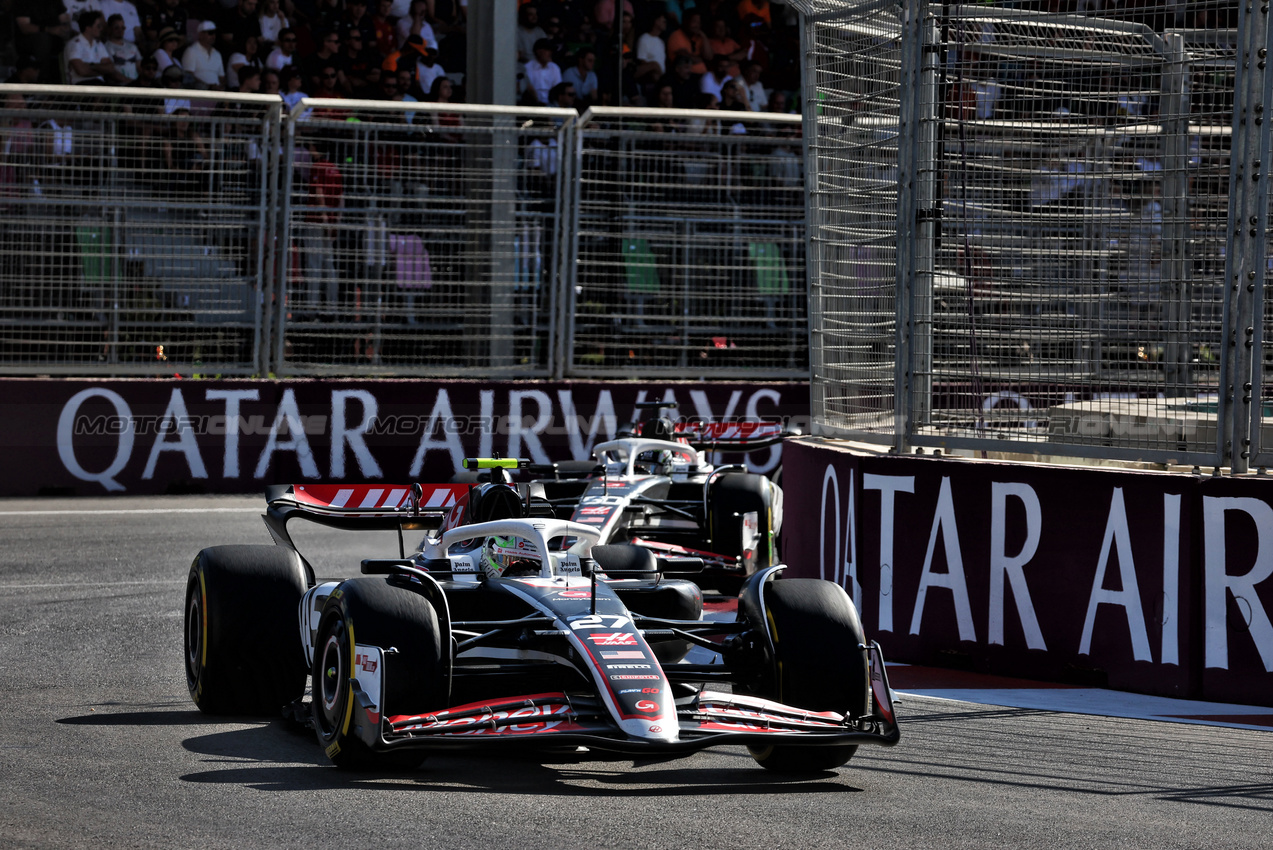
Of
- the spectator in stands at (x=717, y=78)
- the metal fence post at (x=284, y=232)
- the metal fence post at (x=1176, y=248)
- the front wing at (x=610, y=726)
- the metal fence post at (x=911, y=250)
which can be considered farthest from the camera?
the spectator in stands at (x=717, y=78)

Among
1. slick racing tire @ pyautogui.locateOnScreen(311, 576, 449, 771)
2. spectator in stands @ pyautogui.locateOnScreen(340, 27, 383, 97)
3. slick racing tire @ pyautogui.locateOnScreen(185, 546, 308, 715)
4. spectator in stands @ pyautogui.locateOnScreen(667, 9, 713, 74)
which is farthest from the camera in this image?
spectator in stands @ pyautogui.locateOnScreen(667, 9, 713, 74)

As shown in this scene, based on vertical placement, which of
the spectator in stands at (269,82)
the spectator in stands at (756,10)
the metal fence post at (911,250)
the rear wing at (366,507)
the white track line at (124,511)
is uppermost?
the spectator in stands at (756,10)

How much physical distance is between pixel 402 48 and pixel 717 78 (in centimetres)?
363

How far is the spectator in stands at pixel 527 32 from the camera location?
17.7 meters

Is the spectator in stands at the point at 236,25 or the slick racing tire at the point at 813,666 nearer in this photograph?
the slick racing tire at the point at 813,666

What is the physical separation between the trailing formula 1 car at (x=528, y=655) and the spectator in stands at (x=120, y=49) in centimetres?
1053

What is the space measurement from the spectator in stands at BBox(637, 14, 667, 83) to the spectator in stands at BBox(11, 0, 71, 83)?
238 inches

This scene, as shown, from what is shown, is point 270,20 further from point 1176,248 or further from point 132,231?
point 1176,248

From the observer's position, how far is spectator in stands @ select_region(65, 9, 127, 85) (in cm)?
1527

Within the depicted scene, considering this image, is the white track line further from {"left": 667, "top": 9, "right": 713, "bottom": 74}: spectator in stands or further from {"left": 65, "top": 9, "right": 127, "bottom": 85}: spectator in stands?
{"left": 667, "top": 9, "right": 713, "bottom": 74}: spectator in stands

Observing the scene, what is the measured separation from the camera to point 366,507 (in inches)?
278

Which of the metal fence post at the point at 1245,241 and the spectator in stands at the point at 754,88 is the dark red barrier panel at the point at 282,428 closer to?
the spectator in stands at the point at 754,88

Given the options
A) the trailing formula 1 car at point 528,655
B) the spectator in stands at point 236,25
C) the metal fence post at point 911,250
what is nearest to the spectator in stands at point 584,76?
the spectator in stands at point 236,25

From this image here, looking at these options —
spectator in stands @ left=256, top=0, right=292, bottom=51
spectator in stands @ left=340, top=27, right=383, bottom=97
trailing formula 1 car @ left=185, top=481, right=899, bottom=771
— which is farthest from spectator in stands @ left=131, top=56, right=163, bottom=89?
trailing formula 1 car @ left=185, top=481, right=899, bottom=771
